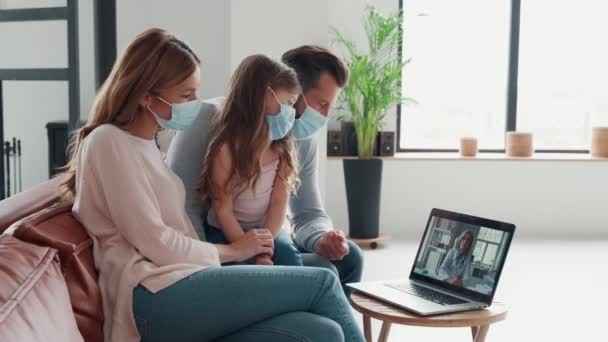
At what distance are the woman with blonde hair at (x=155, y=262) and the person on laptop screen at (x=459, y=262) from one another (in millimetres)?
410

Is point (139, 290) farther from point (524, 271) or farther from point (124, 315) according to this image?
point (524, 271)

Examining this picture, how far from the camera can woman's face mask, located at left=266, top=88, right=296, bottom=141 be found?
223 centimetres

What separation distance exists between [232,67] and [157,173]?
293 cm

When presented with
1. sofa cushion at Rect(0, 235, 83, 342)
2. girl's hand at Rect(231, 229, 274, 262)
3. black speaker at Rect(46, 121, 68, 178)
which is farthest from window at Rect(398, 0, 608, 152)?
sofa cushion at Rect(0, 235, 83, 342)

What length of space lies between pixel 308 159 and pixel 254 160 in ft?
1.30

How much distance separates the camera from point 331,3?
5.63m

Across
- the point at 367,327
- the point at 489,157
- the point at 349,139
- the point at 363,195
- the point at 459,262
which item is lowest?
the point at 367,327

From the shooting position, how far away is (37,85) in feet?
15.1

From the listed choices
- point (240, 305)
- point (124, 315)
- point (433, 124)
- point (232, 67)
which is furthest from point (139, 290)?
point (433, 124)

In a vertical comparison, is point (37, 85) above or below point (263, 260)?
above

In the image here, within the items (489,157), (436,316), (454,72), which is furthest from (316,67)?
(454,72)

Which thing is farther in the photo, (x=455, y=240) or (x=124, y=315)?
(x=455, y=240)

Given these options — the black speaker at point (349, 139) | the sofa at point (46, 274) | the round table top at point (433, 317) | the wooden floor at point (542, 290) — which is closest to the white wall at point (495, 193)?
the black speaker at point (349, 139)

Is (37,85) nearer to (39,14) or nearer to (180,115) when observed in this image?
(39,14)
